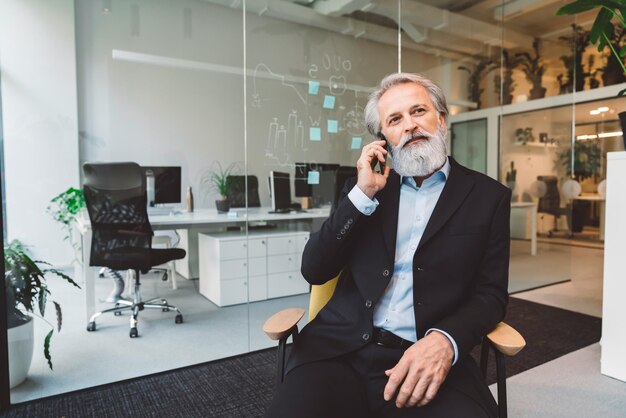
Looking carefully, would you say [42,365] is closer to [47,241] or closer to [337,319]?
[47,241]

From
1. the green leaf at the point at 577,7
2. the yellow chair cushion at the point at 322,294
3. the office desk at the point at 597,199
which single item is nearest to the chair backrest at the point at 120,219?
the yellow chair cushion at the point at 322,294

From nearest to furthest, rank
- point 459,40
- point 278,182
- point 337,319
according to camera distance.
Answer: point 337,319 < point 278,182 < point 459,40

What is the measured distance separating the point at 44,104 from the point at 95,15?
2.14 feet

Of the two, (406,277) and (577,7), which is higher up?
(577,7)

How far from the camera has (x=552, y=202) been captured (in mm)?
5586

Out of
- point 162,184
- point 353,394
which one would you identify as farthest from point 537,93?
point 353,394

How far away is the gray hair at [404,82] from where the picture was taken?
4.72ft

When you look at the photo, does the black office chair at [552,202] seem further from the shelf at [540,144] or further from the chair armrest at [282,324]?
the chair armrest at [282,324]

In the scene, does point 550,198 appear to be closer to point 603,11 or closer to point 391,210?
point 603,11

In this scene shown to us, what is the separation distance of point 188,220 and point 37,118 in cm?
112

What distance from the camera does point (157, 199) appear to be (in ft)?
9.46

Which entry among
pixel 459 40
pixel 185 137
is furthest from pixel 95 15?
pixel 459 40

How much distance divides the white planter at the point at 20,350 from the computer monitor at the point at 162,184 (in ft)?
3.36

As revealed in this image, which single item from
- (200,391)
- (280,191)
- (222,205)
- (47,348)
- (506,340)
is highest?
(280,191)
